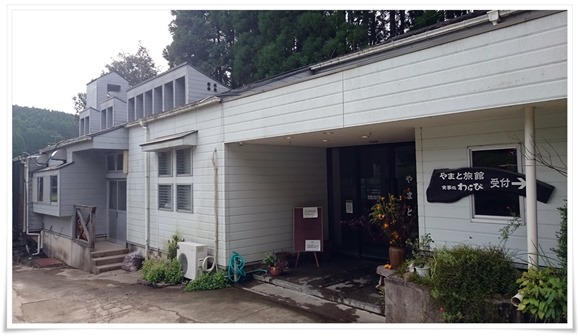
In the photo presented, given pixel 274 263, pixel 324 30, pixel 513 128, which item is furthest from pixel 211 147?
pixel 324 30

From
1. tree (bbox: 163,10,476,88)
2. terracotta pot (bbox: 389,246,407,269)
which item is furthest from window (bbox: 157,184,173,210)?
tree (bbox: 163,10,476,88)

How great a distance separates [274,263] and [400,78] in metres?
4.21

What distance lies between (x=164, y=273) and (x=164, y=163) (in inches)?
98.7

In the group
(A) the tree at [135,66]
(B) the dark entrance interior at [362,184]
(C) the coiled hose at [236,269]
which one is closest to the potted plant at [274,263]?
(C) the coiled hose at [236,269]

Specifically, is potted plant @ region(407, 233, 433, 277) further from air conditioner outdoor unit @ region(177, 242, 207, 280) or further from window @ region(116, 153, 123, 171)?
window @ region(116, 153, 123, 171)

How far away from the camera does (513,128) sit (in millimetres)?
4266

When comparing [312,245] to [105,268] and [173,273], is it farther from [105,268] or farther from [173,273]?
[105,268]

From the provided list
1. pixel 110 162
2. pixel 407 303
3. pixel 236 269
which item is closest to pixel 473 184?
pixel 407 303

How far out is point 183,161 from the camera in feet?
26.2

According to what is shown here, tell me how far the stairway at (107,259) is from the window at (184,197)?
2.77m

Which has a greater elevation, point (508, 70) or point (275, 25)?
point (275, 25)

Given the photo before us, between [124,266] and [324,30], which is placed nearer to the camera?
[124,266]
